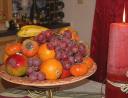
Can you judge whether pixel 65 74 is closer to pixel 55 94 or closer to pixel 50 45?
pixel 50 45

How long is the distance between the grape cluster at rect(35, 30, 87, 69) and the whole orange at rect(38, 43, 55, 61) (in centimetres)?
2

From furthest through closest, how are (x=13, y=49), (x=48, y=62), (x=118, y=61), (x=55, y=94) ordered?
(x=55, y=94) → (x=13, y=49) → (x=48, y=62) → (x=118, y=61)

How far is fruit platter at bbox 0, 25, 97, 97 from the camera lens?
0.80m

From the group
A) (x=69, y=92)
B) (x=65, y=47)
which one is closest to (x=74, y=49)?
(x=65, y=47)

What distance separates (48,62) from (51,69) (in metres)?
0.02

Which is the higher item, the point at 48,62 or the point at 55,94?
the point at 48,62

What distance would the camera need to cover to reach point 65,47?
86cm

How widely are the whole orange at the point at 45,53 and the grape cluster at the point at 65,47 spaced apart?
15 mm

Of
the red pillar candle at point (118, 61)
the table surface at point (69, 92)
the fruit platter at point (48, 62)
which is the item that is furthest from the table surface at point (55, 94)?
the red pillar candle at point (118, 61)

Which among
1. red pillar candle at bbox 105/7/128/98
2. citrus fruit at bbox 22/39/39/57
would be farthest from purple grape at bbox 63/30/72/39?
red pillar candle at bbox 105/7/128/98

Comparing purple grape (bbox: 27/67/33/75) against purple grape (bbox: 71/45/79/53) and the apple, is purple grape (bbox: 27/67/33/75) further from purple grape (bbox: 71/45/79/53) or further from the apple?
purple grape (bbox: 71/45/79/53)

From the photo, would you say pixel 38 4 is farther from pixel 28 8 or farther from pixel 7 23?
pixel 7 23

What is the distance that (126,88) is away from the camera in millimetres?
717

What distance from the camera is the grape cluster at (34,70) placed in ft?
2.60
